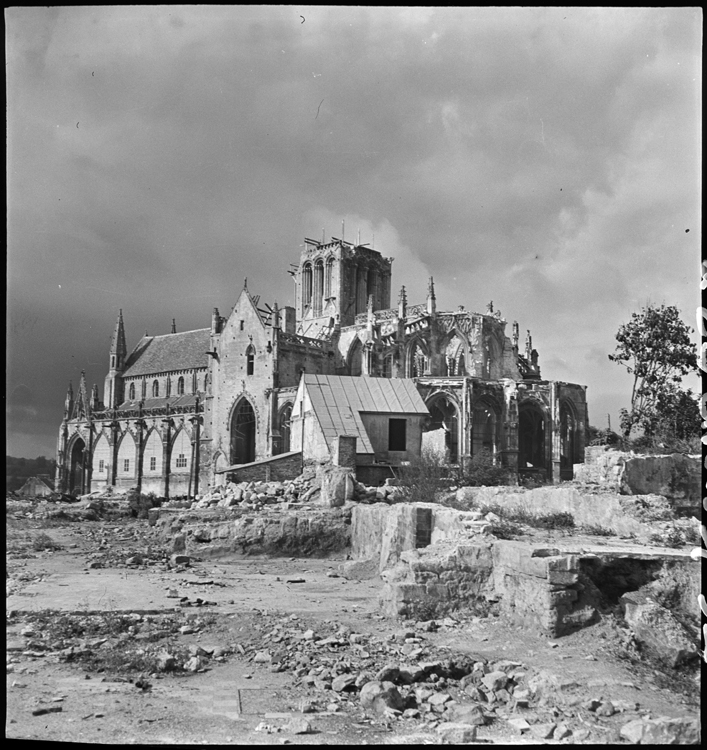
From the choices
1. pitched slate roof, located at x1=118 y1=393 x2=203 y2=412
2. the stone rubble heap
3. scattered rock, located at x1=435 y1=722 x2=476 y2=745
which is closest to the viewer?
scattered rock, located at x1=435 y1=722 x2=476 y2=745

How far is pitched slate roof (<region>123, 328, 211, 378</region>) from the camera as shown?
68625mm

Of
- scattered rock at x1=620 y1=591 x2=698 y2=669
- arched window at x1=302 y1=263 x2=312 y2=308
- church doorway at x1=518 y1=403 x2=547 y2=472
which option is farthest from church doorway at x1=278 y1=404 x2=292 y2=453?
scattered rock at x1=620 y1=591 x2=698 y2=669

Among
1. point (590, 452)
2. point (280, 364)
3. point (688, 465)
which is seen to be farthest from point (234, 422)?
point (688, 465)

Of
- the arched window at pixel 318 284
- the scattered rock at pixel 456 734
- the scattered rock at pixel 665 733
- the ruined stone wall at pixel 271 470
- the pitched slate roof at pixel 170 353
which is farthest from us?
the pitched slate roof at pixel 170 353

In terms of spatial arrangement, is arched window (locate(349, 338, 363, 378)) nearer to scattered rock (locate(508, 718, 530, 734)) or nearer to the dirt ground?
the dirt ground

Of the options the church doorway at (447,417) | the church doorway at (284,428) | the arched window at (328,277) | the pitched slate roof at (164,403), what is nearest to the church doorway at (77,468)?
the pitched slate roof at (164,403)

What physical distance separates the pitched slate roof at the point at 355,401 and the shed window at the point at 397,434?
18.4 inches

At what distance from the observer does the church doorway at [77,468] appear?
68.3 meters

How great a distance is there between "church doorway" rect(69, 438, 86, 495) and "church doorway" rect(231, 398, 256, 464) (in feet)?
82.8

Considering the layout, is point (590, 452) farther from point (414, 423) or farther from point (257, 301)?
point (257, 301)

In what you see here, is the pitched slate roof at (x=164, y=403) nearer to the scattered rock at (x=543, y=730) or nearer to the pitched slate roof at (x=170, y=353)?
the pitched slate roof at (x=170, y=353)

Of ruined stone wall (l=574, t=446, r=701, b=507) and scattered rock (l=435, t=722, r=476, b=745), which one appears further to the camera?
ruined stone wall (l=574, t=446, r=701, b=507)

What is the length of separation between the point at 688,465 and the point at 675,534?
281 inches

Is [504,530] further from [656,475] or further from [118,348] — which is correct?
[118,348]
